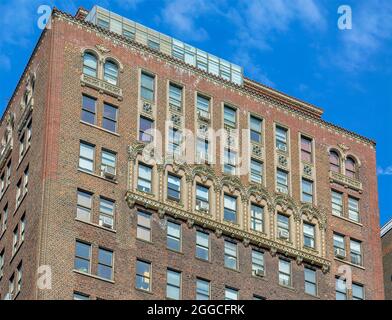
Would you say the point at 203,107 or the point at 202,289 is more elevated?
the point at 203,107

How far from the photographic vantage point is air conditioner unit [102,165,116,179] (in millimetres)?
92375

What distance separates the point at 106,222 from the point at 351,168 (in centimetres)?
2355

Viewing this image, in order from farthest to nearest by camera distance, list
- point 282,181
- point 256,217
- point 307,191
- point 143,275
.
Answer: point 307,191 → point 282,181 → point 256,217 → point 143,275

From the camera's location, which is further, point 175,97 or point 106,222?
point 175,97

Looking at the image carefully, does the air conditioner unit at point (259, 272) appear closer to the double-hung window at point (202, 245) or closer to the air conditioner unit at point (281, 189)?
the double-hung window at point (202, 245)

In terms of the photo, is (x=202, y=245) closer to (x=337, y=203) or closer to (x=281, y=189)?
(x=281, y=189)

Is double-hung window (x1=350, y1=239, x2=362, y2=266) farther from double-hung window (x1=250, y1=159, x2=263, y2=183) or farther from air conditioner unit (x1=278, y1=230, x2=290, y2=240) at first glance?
double-hung window (x1=250, y1=159, x2=263, y2=183)

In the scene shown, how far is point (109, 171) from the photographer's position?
304 feet

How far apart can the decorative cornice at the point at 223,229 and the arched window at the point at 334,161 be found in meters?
8.73

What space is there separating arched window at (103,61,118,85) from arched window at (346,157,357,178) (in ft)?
65.1

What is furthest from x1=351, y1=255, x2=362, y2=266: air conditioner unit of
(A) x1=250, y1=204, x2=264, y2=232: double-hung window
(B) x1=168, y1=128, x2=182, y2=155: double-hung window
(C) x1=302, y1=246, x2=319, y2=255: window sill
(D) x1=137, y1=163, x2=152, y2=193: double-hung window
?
(D) x1=137, y1=163, x2=152, y2=193: double-hung window

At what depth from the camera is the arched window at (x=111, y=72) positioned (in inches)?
3816

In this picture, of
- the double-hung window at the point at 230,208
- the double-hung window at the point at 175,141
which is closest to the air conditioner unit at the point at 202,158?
the double-hung window at the point at 175,141

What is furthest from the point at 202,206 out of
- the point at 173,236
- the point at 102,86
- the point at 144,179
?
the point at 102,86
